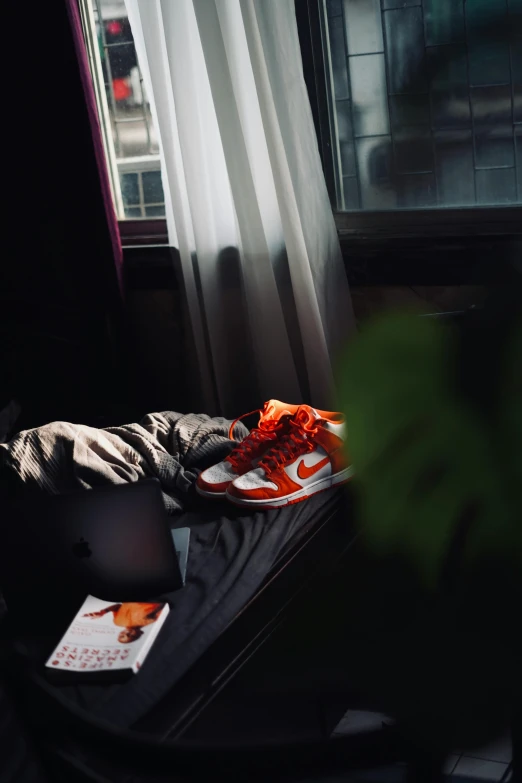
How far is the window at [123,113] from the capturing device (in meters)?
2.50

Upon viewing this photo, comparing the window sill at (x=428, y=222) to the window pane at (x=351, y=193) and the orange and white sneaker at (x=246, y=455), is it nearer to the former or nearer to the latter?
the window pane at (x=351, y=193)

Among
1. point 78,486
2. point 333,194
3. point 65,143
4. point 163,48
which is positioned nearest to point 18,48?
point 65,143

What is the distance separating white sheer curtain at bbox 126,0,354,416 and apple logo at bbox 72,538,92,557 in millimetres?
903

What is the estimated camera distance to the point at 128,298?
262 centimetres

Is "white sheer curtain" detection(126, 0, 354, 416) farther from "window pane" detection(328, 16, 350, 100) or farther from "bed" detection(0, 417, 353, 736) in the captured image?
"bed" detection(0, 417, 353, 736)

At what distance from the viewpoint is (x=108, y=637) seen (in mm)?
1114

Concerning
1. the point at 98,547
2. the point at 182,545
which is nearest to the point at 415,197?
the point at 182,545

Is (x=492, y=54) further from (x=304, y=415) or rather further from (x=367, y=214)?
(x=367, y=214)

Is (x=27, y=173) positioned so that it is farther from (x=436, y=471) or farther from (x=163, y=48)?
(x=436, y=471)

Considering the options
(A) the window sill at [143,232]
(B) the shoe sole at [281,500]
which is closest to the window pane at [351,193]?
(A) the window sill at [143,232]

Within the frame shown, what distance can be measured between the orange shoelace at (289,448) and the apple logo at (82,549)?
390mm

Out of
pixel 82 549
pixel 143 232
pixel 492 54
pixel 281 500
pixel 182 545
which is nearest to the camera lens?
pixel 492 54

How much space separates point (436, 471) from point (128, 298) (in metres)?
2.49

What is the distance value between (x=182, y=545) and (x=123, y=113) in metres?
1.64
